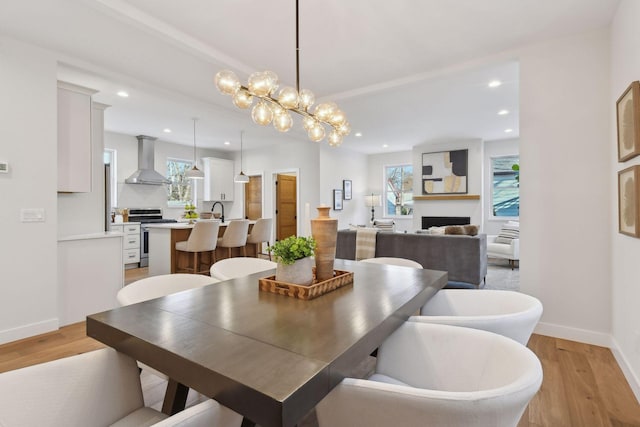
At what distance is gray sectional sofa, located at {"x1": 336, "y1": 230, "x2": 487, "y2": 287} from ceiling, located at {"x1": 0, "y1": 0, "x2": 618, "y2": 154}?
6.32 feet

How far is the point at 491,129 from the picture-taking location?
634cm

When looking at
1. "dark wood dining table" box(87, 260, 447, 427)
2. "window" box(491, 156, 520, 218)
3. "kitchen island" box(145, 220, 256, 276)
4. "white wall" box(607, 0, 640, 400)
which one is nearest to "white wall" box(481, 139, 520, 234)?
"window" box(491, 156, 520, 218)

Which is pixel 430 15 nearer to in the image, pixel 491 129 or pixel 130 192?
pixel 491 129

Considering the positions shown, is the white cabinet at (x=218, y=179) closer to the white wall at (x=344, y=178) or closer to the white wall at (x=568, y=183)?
the white wall at (x=344, y=178)

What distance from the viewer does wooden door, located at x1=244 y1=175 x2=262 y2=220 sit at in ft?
26.3

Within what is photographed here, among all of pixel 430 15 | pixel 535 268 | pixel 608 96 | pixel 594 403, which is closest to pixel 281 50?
pixel 430 15

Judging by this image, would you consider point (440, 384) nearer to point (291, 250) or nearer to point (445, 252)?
point (291, 250)

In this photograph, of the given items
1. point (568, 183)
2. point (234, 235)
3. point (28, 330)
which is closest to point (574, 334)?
point (568, 183)

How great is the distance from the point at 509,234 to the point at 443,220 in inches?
76.7

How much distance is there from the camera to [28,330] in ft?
9.19

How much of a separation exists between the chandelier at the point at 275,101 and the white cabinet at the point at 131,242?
482cm

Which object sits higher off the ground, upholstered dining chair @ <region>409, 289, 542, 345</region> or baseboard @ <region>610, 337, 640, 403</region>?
upholstered dining chair @ <region>409, 289, 542, 345</region>

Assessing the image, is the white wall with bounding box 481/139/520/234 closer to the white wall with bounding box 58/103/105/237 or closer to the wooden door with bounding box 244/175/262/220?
the wooden door with bounding box 244/175/262/220

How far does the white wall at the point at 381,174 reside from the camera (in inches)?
339
